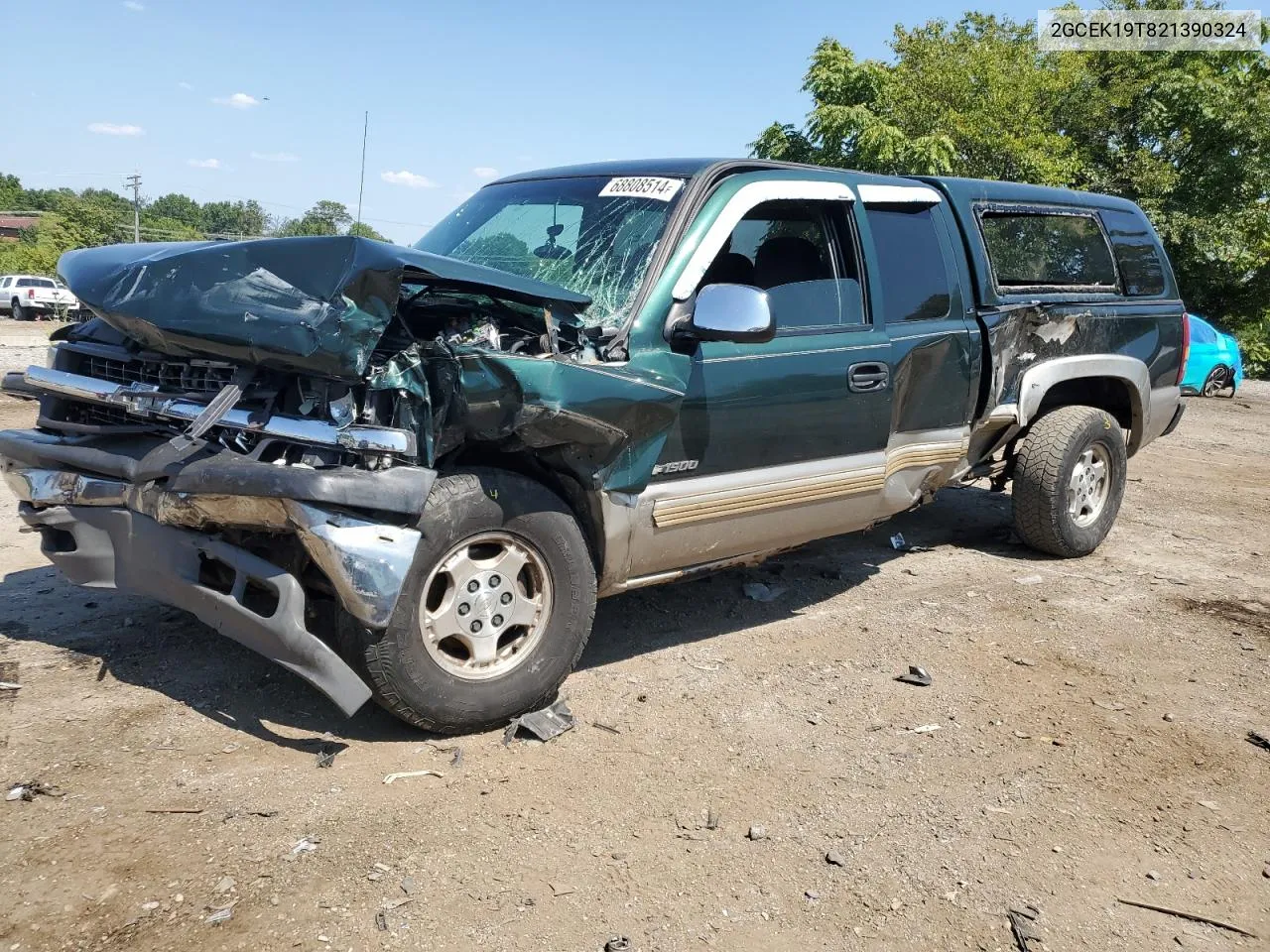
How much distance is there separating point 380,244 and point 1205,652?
4134 mm

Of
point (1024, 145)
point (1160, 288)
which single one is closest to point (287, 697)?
point (1160, 288)

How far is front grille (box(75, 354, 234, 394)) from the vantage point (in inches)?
131

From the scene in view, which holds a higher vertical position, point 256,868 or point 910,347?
point 910,347

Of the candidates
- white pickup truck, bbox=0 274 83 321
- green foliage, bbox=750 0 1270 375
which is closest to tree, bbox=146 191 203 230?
white pickup truck, bbox=0 274 83 321

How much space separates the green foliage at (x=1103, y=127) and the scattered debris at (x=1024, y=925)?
17573mm

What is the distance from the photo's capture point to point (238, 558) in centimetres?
318

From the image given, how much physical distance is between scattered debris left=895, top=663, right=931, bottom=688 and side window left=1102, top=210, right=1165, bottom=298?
10.8ft

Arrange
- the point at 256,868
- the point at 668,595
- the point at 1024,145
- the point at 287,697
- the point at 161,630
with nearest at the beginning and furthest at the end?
the point at 256,868 < the point at 287,697 < the point at 161,630 < the point at 668,595 < the point at 1024,145

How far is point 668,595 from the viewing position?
523 cm

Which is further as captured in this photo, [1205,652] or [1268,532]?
[1268,532]

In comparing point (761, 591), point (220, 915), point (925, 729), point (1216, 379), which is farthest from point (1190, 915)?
point (1216, 379)

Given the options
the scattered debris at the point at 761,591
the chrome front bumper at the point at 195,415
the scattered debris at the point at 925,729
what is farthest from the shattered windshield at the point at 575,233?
the scattered debris at the point at 761,591

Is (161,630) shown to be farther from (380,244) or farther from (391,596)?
(380,244)

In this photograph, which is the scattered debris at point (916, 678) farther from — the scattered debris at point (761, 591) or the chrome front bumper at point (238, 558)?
the chrome front bumper at point (238, 558)
